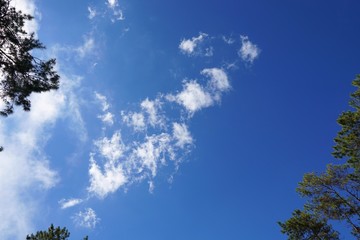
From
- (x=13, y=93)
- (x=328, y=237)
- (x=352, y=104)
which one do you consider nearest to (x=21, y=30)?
(x=13, y=93)

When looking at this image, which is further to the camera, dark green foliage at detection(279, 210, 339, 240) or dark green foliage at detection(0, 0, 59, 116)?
dark green foliage at detection(279, 210, 339, 240)

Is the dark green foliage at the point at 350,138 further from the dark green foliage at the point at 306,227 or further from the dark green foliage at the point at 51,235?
the dark green foliage at the point at 51,235

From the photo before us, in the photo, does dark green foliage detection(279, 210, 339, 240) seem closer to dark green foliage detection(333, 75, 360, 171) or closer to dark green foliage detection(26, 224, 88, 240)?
dark green foliage detection(333, 75, 360, 171)

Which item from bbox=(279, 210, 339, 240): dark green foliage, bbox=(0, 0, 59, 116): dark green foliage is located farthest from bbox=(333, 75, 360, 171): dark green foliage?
bbox=(0, 0, 59, 116): dark green foliage

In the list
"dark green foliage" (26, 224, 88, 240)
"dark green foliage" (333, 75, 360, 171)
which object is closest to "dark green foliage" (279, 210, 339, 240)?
"dark green foliage" (333, 75, 360, 171)

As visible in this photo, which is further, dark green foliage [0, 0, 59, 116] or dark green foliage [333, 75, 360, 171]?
dark green foliage [333, 75, 360, 171]

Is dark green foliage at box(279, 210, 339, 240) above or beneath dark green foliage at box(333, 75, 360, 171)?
beneath

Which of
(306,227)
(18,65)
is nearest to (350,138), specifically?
(306,227)

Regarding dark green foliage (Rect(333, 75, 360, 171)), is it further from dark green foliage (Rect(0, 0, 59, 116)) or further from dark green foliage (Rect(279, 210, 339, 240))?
dark green foliage (Rect(0, 0, 59, 116))

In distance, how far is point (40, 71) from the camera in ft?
43.3

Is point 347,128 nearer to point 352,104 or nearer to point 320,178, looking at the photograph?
point 352,104

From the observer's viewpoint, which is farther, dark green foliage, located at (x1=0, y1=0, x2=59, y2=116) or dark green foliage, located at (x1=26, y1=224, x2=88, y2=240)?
dark green foliage, located at (x1=26, y1=224, x2=88, y2=240)

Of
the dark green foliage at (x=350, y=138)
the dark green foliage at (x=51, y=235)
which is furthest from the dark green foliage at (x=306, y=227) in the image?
the dark green foliage at (x=51, y=235)

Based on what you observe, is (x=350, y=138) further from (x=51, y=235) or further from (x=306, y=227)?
(x=51, y=235)
